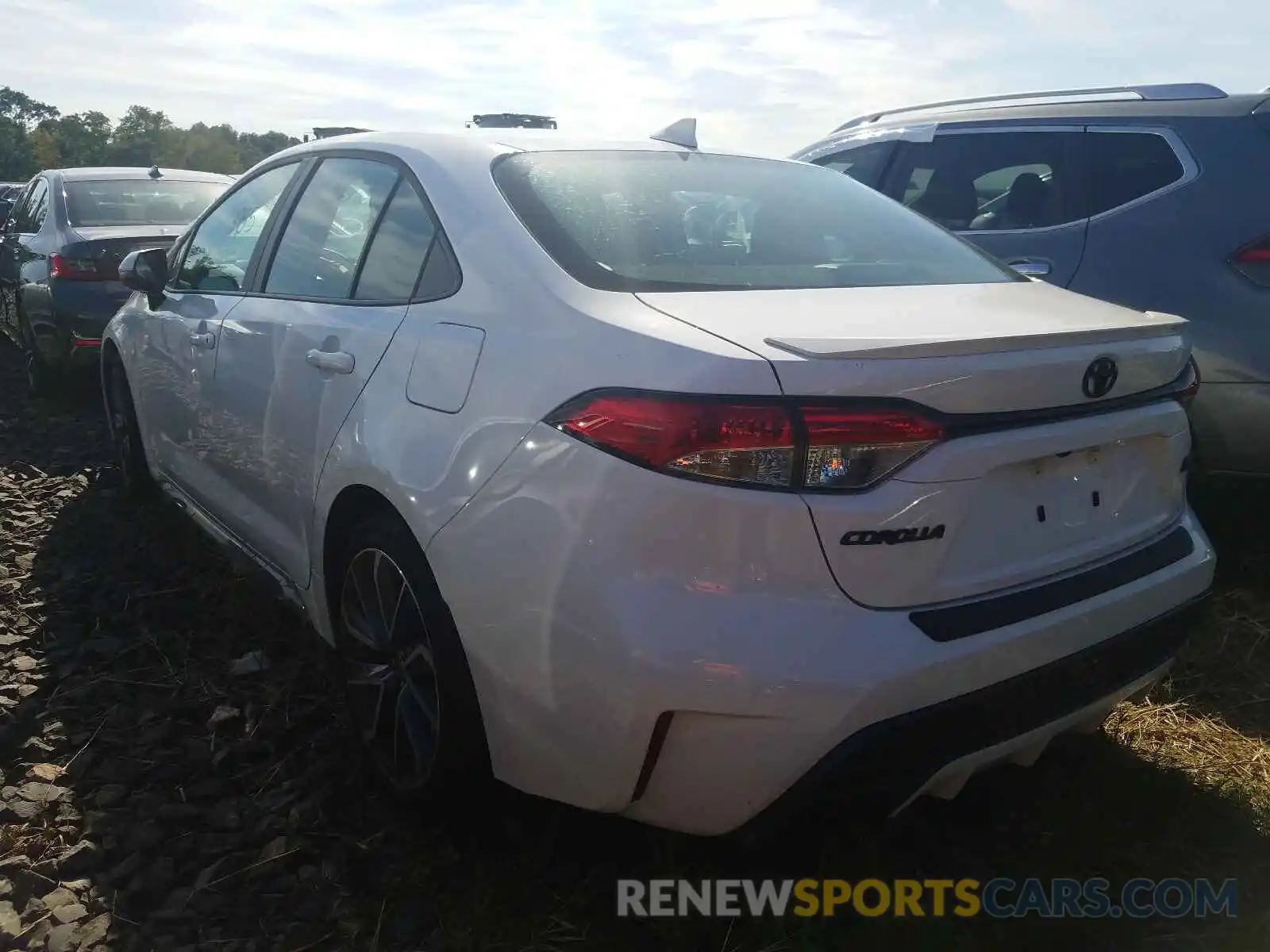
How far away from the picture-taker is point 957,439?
69.9 inches

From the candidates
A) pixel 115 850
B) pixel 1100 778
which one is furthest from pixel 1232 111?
pixel 115 850

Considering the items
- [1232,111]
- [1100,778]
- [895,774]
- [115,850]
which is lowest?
[115,850]

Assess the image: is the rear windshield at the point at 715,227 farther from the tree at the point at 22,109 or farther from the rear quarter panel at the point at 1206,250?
the tree at the point at 22,109

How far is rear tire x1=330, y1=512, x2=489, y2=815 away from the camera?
2105mm

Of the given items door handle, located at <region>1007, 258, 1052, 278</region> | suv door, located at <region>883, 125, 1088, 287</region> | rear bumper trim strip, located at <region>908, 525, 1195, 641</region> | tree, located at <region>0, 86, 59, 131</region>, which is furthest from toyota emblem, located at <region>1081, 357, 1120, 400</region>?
tree, located at <region>0, 86, 59, 131</region>

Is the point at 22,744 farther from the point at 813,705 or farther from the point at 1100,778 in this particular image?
the point at 1100,778

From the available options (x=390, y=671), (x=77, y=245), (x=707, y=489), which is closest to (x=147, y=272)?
(x=390, y=671)

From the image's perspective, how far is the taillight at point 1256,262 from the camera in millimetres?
3488

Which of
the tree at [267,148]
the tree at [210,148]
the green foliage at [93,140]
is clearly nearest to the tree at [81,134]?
the green foliage at [93,140]

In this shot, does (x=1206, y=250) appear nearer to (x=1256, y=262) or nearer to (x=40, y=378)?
(x=1256, y=262)

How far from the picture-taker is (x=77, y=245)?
6500 mm

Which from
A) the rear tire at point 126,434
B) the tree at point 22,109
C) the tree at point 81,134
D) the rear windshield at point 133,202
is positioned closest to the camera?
the rear tire at point 126,434

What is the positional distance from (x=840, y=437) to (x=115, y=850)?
1.94 metres

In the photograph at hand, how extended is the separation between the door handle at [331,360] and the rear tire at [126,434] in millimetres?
2238
